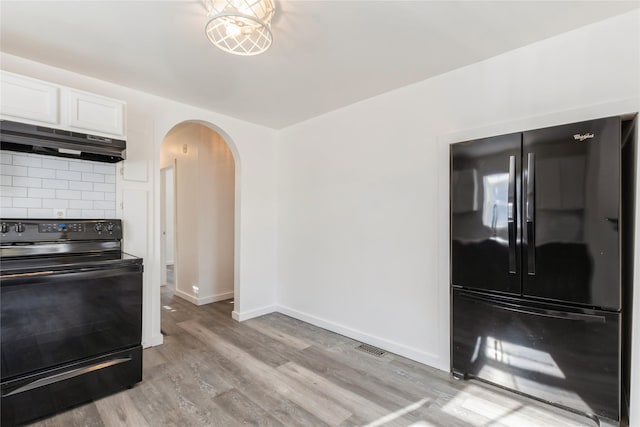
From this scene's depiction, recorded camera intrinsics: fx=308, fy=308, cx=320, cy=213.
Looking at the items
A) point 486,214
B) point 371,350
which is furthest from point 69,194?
point 486,214

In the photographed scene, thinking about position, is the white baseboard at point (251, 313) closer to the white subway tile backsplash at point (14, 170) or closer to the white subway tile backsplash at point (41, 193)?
the white subway tile backsplash at point (41, 193)

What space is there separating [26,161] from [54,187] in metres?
0.25

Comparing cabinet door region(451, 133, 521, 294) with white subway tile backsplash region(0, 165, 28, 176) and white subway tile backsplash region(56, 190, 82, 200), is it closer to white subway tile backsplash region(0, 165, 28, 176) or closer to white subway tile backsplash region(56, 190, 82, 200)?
white subway tile backsplash region(56, 190, 82, 200)

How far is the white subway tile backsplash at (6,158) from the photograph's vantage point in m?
2.27

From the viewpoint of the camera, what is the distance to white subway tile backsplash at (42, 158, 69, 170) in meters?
2.44

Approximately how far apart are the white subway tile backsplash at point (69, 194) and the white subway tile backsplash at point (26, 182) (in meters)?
0.13

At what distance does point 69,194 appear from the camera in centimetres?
254

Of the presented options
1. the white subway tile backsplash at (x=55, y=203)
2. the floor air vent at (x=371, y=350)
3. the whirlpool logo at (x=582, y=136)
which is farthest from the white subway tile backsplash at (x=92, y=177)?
the whirlpool logo at (x=582, y=136)

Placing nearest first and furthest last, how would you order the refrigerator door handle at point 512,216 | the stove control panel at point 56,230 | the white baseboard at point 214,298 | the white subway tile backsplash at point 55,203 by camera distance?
the refrigerator door handle at point 512,216, the stove control panel at point 56,230, the white subway tile backsplash at point 55,203, the white baseboard at point 214,298

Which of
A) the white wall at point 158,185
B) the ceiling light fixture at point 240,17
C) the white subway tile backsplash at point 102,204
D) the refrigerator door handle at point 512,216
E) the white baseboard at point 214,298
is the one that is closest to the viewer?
the ceiling light fixture at point 240,17

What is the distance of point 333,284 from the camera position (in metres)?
3.49

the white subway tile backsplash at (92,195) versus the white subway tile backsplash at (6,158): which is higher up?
the white subway tile backsplash at (6,158)

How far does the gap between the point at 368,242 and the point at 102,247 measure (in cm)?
238

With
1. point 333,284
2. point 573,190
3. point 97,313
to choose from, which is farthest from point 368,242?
point 97,313
